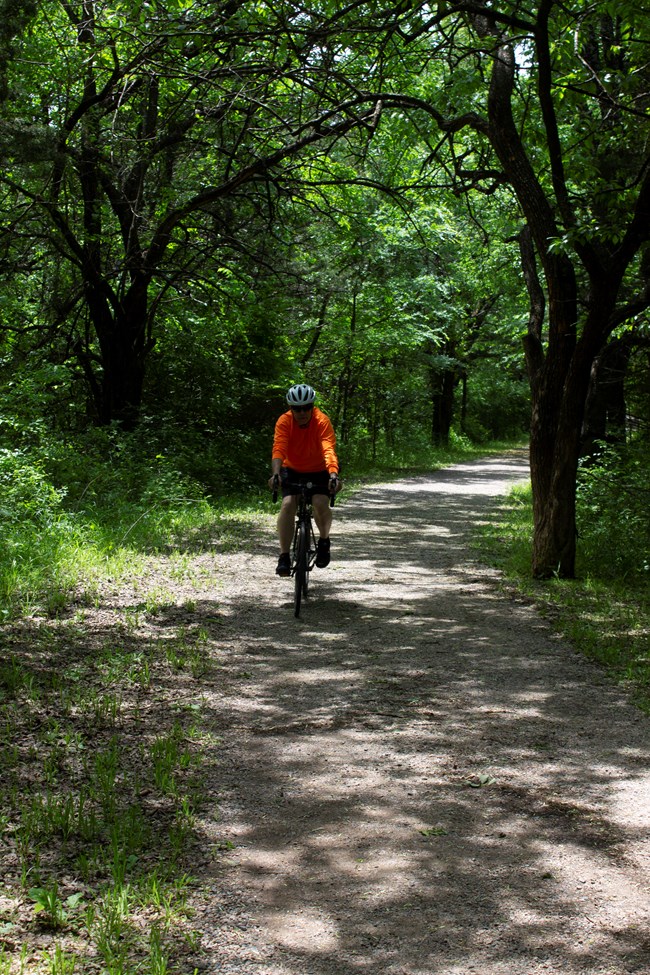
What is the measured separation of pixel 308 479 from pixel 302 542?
0.67m

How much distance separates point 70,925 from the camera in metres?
3.16

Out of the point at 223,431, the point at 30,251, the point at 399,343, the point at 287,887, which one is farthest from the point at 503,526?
the point at 287,887

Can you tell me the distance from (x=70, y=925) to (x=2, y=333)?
44.1ft

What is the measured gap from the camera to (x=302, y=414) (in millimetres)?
8422

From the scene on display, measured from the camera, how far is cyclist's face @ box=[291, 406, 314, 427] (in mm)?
8406

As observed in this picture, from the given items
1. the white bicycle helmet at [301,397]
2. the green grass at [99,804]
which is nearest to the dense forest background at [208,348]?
the green grass at [99,804]

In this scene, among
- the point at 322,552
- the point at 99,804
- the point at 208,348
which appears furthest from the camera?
the point at 208,348

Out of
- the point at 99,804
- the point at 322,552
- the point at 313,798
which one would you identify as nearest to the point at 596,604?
the point at 322,552

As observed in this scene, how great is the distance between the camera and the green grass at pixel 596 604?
6.84 metres

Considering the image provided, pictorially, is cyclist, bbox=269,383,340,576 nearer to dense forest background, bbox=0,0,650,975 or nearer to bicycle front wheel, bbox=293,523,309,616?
bicycle front wheel, bbox=293,523,309,616

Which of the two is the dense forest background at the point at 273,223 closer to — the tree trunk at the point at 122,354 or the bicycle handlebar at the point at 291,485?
the tree trunk at the point at 122,354

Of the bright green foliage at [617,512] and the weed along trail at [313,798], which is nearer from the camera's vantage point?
the weed along trail at [313,798]

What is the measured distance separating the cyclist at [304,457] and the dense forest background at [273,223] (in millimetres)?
2496

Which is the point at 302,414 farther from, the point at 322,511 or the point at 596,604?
the point at 596,604
